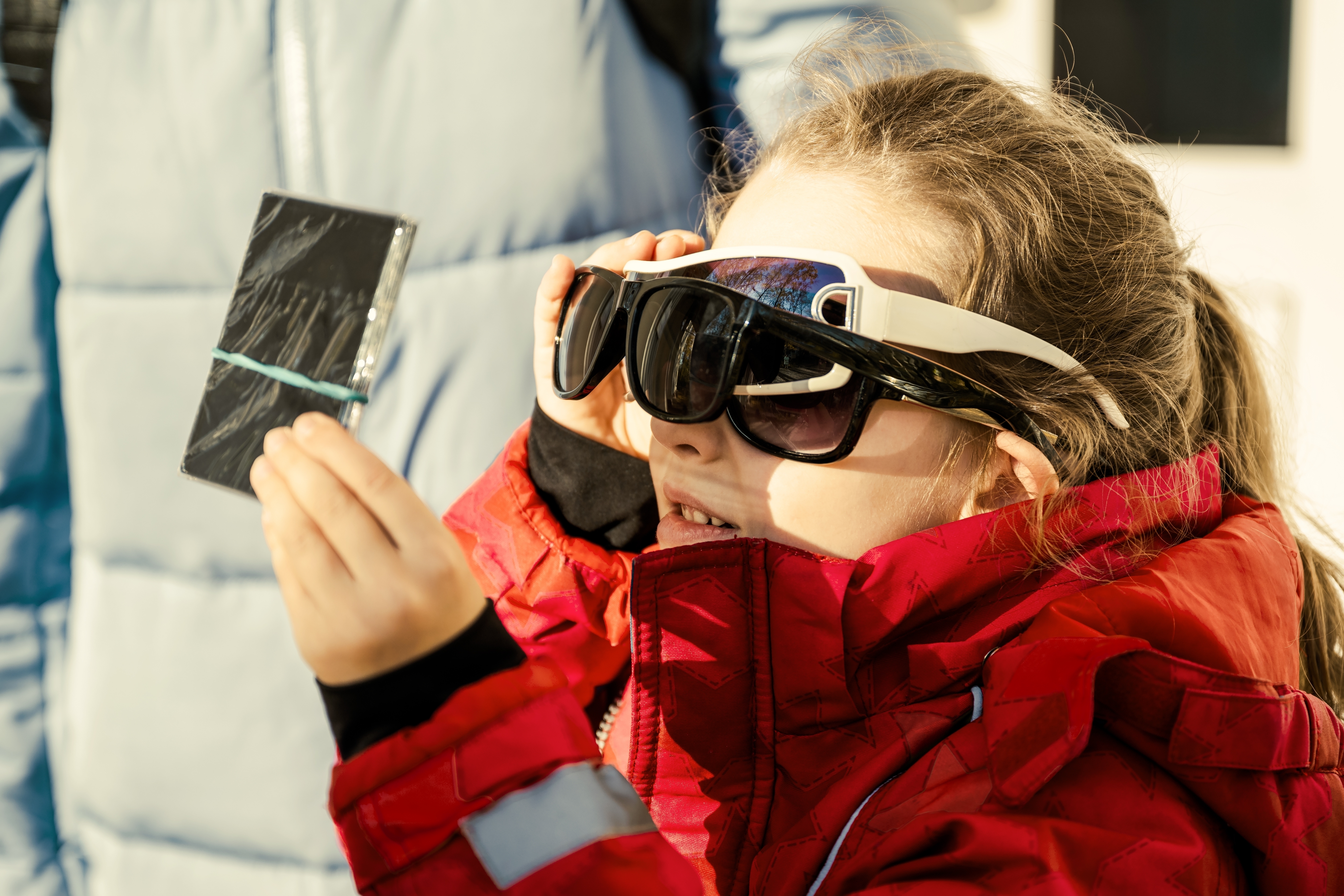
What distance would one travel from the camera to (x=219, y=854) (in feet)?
4.79

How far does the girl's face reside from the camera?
1.03 metres

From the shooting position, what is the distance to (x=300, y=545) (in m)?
0.72

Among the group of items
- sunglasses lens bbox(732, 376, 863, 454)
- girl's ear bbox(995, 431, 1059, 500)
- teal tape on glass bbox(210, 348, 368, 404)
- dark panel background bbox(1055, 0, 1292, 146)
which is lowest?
girl's ear bbox(995, 431, 1059, 500)

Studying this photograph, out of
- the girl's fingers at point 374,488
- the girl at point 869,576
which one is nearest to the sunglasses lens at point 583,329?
the girl at point 869,576

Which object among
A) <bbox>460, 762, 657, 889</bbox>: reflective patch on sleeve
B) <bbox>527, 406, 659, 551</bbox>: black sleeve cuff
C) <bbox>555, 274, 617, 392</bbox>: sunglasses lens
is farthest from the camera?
<bbox>527, 406, 659, 551</bbox>: black sleeve cuff

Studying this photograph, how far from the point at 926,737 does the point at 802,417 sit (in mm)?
362

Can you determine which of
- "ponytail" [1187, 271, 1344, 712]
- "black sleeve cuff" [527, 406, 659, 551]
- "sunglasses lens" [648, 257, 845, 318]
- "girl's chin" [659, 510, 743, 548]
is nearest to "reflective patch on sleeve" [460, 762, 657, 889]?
"girl's chin" [659, 510, 743, 548]

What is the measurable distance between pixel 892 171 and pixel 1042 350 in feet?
0.92

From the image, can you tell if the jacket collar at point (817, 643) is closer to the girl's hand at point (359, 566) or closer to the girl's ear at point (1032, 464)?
the girl's ear at point (1032, 464)

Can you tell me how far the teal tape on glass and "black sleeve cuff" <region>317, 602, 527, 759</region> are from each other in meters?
0.25

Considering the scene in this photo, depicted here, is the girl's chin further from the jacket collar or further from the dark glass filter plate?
the dark glass filter plate

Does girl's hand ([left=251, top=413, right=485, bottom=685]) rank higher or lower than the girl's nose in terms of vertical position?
higher

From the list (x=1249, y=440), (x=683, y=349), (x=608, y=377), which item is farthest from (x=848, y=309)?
(x=1249, y=440)

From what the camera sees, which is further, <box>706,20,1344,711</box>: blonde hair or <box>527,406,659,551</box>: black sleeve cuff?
<box>527,406,659,551</box>: black sleeve cuff
